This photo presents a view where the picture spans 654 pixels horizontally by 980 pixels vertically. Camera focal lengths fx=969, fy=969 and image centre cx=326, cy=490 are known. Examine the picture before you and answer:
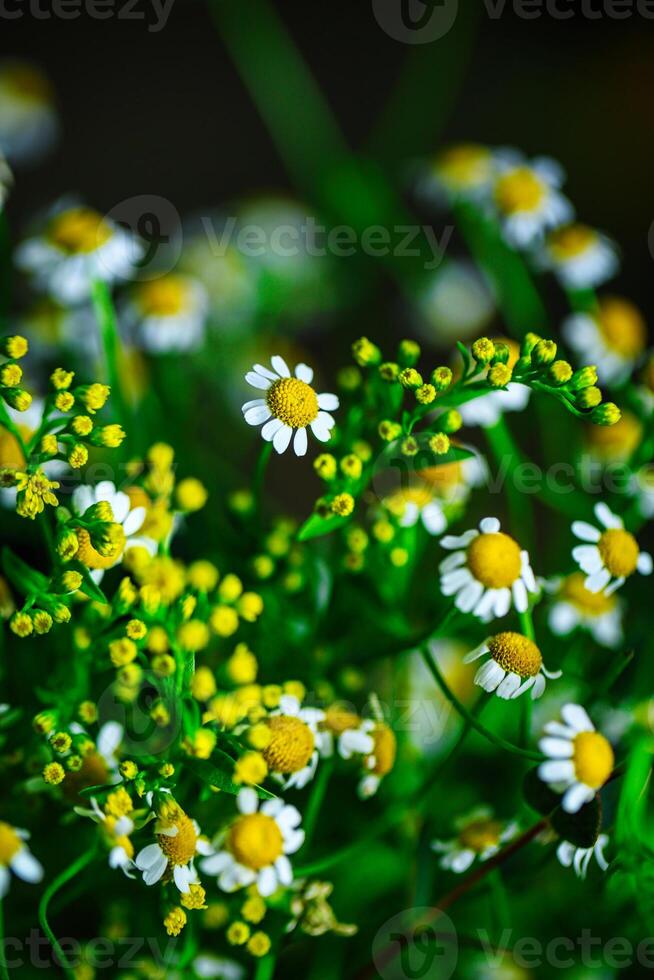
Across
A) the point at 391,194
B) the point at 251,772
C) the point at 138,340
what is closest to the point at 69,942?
the point at 251,772

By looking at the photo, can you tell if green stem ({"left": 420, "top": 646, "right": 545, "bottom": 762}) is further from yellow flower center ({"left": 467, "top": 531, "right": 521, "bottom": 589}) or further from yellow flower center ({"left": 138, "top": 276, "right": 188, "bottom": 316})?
yellow flower center ({"left": 138, "top": 276, "right": 188, "bottom": 316})

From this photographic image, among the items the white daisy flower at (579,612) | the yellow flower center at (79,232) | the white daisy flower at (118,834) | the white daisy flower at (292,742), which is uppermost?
the yellow flower center at (79,232)

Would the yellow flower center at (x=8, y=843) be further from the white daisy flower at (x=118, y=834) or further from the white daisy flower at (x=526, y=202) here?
the white daisy flower at (x=526, y=202)

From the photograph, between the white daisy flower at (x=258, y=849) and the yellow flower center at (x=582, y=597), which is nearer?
the white daisy flower at (x=258, y=849)

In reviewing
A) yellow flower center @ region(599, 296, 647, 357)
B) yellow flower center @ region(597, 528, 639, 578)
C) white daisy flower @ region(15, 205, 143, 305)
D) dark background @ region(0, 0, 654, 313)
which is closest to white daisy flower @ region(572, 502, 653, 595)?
yellow flower center @ region(597, 528, 639, 578)

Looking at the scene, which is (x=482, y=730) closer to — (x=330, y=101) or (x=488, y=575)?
(x=488, y=575)

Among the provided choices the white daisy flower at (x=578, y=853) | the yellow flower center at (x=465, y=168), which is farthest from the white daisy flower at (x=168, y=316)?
the white daisy flower at (x=578, y=853)
